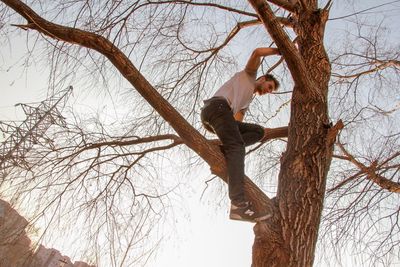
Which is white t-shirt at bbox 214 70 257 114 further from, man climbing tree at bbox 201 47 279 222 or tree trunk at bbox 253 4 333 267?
tree trunk at bbox 253 4 333 267

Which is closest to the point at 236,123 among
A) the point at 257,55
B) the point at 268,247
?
the point at 257,55

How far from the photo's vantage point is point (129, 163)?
320 centimetres

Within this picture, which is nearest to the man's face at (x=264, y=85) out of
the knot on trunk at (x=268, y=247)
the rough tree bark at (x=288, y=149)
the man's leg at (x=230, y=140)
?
the rough tree bark at (x=288, y=149)

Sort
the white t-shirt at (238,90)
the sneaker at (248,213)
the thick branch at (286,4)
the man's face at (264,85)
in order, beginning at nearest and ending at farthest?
1. the sneaker at (248,213)
2. the white t-shirt at (238,90)
3. the man's face at (264,85)
4. the thick branch at (286,4)

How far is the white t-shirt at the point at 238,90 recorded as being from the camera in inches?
97.6

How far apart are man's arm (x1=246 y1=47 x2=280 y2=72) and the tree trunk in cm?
34

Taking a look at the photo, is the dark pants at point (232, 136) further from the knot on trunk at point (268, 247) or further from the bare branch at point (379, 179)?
the bare branch at point (379, 179)

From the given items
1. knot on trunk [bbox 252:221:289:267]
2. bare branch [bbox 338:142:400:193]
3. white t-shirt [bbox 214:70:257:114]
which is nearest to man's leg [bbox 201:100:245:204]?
white t-shirt [bbox 214:70:257:114]

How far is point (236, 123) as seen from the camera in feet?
7.63

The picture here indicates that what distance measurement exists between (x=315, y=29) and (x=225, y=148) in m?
1.54

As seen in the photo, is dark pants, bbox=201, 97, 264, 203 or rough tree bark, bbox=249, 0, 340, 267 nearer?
rough tree bark, bbox=249, 0, 340, 267

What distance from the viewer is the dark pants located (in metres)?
2.04

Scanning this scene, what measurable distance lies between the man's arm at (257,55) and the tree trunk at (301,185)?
1.12ft

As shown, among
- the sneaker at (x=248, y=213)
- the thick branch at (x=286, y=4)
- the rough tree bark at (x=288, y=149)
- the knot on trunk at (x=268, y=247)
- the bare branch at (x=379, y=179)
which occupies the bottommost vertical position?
the knot on trunk at (x=268, y=247)
